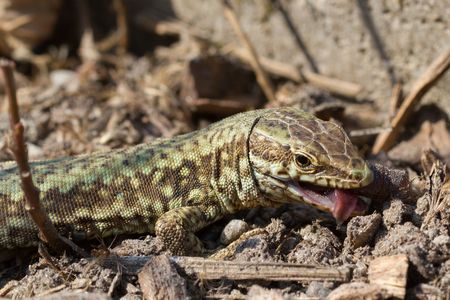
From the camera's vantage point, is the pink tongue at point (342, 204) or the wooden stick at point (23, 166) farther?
the pink tongue at point (342, 204)

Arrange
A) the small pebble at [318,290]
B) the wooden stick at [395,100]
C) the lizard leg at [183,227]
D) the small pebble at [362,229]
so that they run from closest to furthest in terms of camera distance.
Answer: the small pebble at [318,290], the small pebble at [362,229], the lizard leg at [183,227], the wooden stick at [395,100]

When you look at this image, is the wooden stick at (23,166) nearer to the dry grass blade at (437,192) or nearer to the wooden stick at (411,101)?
the dry grass blade at (437,192)

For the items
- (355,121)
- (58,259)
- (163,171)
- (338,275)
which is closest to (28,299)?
(58,259)

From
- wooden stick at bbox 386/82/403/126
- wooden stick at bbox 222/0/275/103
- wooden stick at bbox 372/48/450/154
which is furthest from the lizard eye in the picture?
wooden stick at bbox 222/0/275/103

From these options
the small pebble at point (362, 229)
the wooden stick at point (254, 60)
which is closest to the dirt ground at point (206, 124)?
the small pebble at point (362, 229)

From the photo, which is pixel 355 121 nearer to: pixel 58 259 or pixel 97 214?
pixel 97 214

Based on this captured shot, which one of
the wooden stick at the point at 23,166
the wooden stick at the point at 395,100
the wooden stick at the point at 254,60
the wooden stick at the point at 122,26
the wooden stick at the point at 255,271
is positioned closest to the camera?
the wooden stick at the point at 23,166
